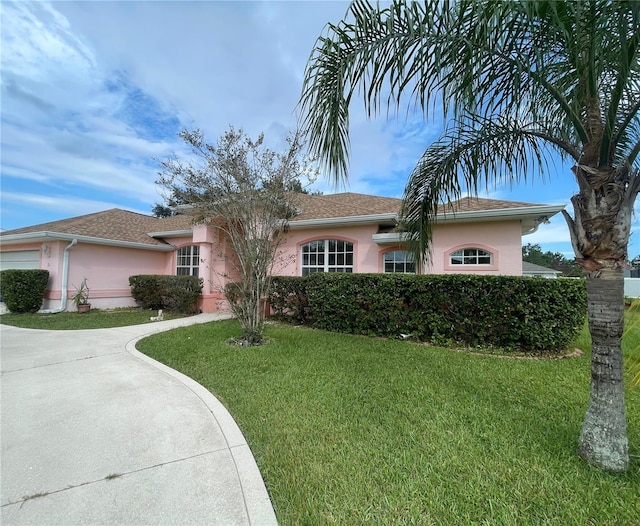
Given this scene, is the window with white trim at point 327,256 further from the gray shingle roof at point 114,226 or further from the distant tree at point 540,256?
the distant tree at point 540,256

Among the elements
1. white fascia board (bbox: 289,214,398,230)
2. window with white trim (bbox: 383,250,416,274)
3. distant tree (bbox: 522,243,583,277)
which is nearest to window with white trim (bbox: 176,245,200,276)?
white fascia board (bbox: 289,214,398,230)

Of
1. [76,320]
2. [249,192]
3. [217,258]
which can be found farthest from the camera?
[217,258]

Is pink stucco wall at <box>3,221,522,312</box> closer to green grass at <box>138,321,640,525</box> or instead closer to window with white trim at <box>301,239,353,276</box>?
window with white trim at <box>301,239,353,276</box>

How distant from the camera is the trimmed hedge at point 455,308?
6.80 metres

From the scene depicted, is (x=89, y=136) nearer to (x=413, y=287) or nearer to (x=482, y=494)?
(x=413, y=287)

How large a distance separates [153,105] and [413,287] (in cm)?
1139

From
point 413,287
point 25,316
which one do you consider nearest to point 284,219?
point 413,287

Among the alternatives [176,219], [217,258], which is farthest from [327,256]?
[176,219]

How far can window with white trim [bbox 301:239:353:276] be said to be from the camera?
1180cm

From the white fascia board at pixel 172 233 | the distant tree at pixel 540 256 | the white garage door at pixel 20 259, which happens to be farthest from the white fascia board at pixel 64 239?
the distant tree at pixel 540 256

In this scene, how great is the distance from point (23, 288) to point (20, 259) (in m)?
3.22

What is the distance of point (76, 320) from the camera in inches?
420

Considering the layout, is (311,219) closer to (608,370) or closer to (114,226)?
(608,370)

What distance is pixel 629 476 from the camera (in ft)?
8.81
